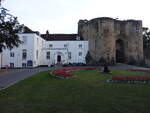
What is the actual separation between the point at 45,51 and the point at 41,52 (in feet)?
3.87

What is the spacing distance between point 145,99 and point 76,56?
164ft

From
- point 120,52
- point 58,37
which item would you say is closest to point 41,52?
point 58,37

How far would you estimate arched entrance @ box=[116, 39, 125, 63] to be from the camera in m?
66.0

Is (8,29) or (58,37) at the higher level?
(58,37)

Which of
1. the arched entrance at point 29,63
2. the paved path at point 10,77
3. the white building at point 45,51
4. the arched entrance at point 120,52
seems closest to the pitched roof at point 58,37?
the white building at point 45,51

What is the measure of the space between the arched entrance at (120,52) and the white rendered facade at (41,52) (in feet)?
38.8

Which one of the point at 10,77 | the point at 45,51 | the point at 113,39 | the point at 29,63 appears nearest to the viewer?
the point at 10,77

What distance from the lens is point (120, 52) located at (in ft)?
219

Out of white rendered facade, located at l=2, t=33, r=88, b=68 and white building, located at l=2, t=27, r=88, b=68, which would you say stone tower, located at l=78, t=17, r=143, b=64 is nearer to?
white building, located at l=2, t=27, r=88, b=68

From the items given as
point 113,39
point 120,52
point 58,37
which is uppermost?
point 58,37

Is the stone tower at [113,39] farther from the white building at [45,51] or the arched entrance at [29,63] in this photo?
the arched entrance at [29,63]

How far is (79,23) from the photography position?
232 ft

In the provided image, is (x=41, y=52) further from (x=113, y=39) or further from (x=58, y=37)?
(x=113, y=39)

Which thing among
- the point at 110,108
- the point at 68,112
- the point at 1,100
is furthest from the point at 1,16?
the point at 110,108
